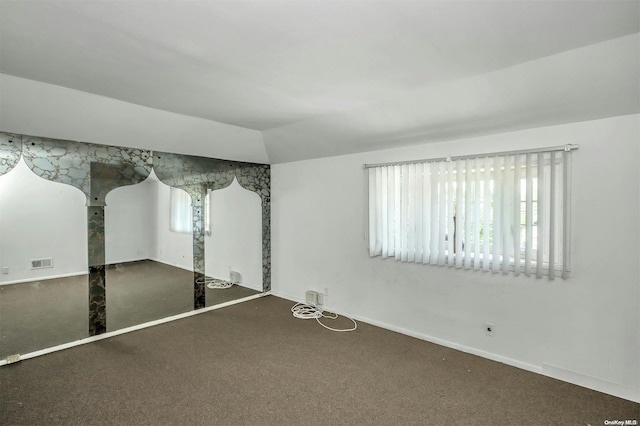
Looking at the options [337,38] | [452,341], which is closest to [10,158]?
[337,38]

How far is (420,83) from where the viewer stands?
→ 2.34 metres

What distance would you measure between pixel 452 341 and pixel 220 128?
11.1 feet

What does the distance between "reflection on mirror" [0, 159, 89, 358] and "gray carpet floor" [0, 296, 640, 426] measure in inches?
15.3

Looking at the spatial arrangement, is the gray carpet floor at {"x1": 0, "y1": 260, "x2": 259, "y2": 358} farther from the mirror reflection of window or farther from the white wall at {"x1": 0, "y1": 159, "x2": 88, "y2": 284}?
the mirror reflection of window

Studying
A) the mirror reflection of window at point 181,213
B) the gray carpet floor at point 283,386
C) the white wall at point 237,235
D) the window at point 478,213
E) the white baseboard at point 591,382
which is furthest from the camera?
the white wall at point 237,235

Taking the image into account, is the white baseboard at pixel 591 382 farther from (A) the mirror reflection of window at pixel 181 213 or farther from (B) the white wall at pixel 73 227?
(A) the mirror reflection of window at pixel 181 213

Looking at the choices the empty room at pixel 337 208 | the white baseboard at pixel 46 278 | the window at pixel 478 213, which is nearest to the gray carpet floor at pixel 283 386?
the empty room at pixel 337 208

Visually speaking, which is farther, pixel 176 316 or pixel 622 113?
pixel 176 316

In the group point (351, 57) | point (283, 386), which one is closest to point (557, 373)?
point (283, 386)

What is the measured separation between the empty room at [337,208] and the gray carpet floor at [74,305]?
0.08 ft

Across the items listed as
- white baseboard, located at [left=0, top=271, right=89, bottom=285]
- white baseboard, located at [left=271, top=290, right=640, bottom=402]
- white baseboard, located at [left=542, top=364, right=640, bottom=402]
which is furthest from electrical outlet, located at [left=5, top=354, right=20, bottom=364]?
white baseboard, located at [left=542, top=364, right=640, bottom=402]

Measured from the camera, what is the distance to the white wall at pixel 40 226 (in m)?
2.94

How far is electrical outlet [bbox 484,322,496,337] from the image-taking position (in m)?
2.76

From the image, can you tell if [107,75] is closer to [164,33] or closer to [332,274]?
[164,33]
